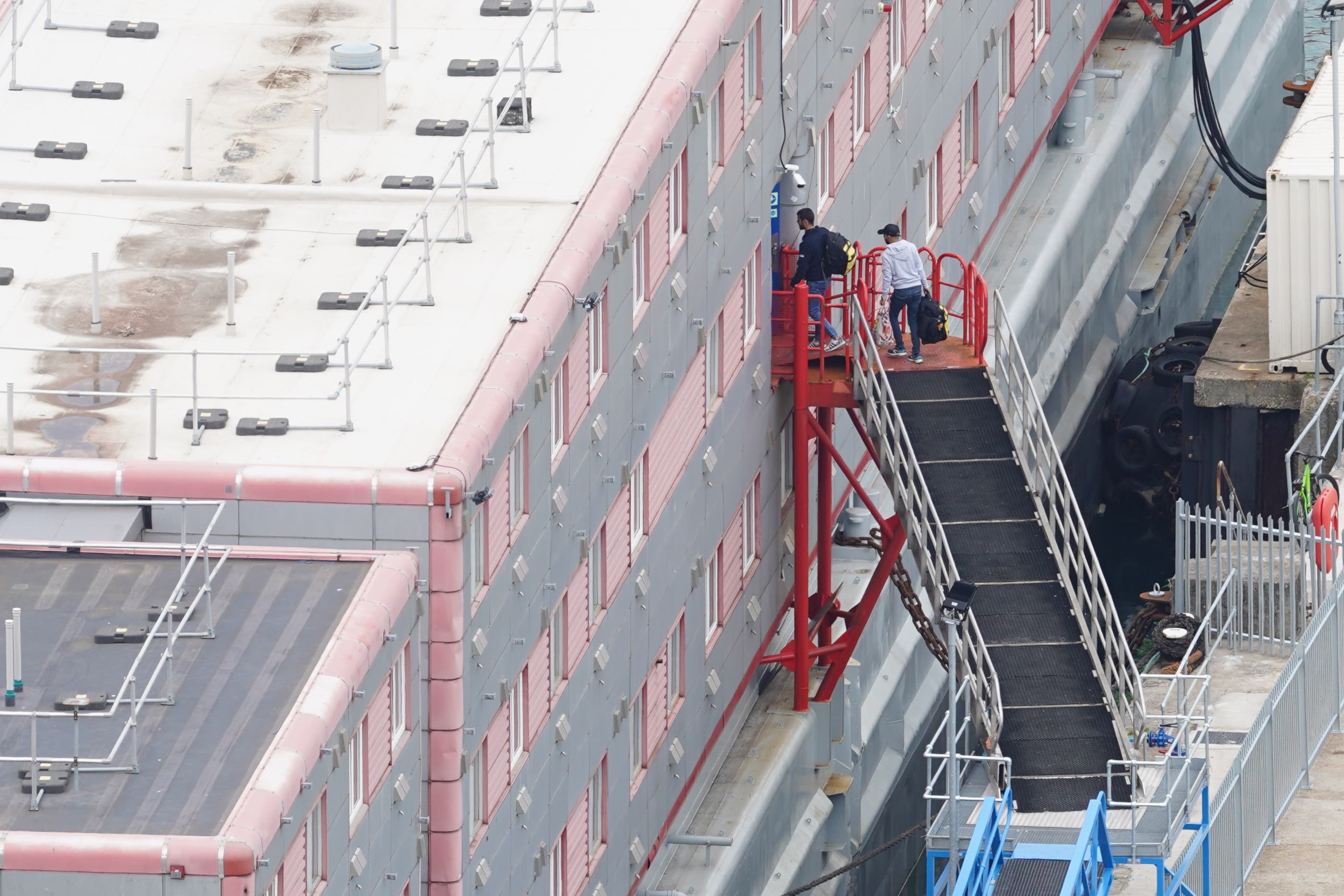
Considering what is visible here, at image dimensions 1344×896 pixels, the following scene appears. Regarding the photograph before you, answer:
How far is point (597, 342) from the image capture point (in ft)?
164

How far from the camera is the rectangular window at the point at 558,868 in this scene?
5009cm

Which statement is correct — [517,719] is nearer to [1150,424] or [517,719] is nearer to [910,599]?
[910,599]

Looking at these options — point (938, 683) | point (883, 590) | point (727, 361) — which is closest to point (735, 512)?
point (727, 361)

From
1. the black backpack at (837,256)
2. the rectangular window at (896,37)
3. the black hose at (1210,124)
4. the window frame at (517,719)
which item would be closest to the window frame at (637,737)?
the window frame at (517,719)

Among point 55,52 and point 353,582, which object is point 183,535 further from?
point 55,52

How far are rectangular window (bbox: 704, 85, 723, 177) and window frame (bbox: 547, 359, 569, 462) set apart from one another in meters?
6.36

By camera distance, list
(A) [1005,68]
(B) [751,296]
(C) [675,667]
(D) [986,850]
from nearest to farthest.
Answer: (D) [986,850]
(C) [675,667]
(B) [751,296]
(A) [1005,68]

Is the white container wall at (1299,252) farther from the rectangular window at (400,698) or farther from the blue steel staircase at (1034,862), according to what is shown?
the rectangular window at (400,698)

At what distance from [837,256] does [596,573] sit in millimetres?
7659

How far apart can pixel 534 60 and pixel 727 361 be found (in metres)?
4.86

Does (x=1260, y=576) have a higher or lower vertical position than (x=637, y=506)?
lower

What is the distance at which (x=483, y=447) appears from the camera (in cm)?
4525

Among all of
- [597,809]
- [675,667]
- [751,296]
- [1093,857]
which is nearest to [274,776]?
[1093,857]

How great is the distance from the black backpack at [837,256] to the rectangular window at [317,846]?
17178 mm
